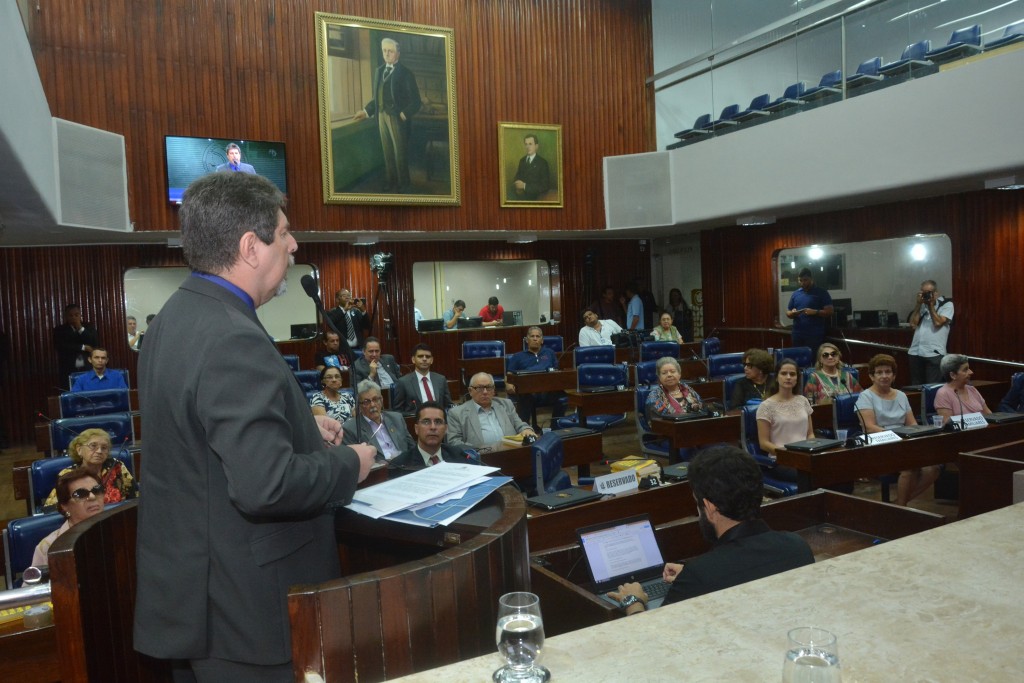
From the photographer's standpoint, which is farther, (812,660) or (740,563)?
(740,563)

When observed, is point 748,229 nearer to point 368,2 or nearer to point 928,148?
point 928,148

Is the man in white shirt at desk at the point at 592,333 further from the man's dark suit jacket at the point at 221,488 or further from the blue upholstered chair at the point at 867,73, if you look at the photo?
the man's dark suit jacket at the point at 221,488

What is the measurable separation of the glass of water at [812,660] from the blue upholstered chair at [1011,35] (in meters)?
7.75

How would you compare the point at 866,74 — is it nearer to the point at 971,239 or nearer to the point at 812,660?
the point at 971,239

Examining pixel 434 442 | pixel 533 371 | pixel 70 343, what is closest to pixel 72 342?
pixel 70 343

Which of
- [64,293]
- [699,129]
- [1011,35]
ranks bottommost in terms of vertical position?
[64,293]

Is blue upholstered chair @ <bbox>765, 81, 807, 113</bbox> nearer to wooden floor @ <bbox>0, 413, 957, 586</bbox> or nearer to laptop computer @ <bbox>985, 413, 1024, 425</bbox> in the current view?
wooden floor @ <bbox>0, 413, 957, 586</bbox>

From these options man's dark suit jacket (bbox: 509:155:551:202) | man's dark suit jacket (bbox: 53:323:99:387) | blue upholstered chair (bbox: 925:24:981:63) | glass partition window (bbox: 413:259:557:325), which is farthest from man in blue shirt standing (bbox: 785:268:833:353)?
man's dark suit jacket (bbox: 53:323:99:387)

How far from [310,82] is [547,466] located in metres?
7.27

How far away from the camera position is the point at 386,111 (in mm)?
9914

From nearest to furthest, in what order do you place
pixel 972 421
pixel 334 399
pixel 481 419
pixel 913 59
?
pixel 972 421 → pixel 481 419 → pixel 334 399 → pixel 913 59

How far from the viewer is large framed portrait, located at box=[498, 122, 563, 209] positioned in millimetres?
10742

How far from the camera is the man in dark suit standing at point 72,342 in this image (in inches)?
361

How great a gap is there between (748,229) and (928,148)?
14.2 ft
